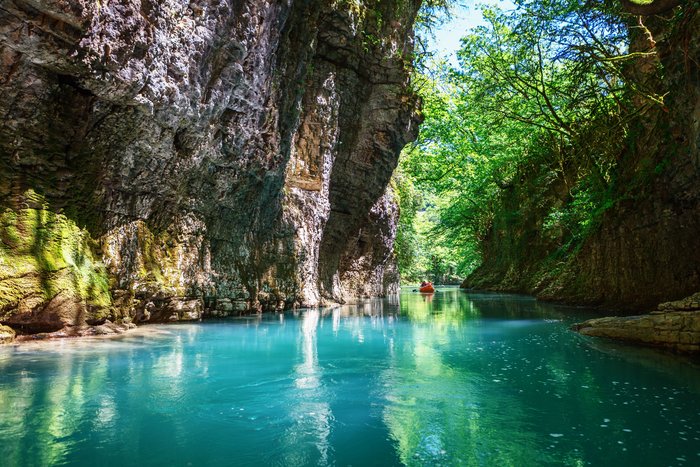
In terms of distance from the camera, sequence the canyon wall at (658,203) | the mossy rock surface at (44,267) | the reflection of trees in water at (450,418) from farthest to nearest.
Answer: the canyon wall at (658,203), the mossy rock surface at (44,267), the reflection of trees in water at (450,418)

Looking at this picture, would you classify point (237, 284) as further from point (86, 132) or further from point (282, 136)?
point (86, 132)

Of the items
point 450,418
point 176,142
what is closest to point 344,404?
point 450,418

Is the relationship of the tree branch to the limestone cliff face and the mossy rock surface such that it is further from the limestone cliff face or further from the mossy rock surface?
the mossy rock surface

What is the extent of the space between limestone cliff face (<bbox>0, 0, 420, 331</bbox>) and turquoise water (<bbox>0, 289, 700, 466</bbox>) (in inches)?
89.0

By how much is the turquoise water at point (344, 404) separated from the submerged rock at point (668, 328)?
1.58 feet

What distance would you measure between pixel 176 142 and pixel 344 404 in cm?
862

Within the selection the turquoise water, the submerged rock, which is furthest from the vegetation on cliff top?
the turquoise water

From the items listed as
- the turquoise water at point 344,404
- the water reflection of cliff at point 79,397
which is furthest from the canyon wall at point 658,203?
the water reflection of cliff at point 79,397

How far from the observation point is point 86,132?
9.47m

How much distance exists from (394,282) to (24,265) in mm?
26321

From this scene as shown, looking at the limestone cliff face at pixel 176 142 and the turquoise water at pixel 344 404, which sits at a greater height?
the limestone cliff face at pixel 176 142

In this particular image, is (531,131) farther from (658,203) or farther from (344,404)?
(344,404)

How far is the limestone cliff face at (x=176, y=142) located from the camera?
8297 millimetres

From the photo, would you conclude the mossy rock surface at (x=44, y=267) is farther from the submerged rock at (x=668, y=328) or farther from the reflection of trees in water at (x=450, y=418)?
the submerged rock at (x=668, y=328)
